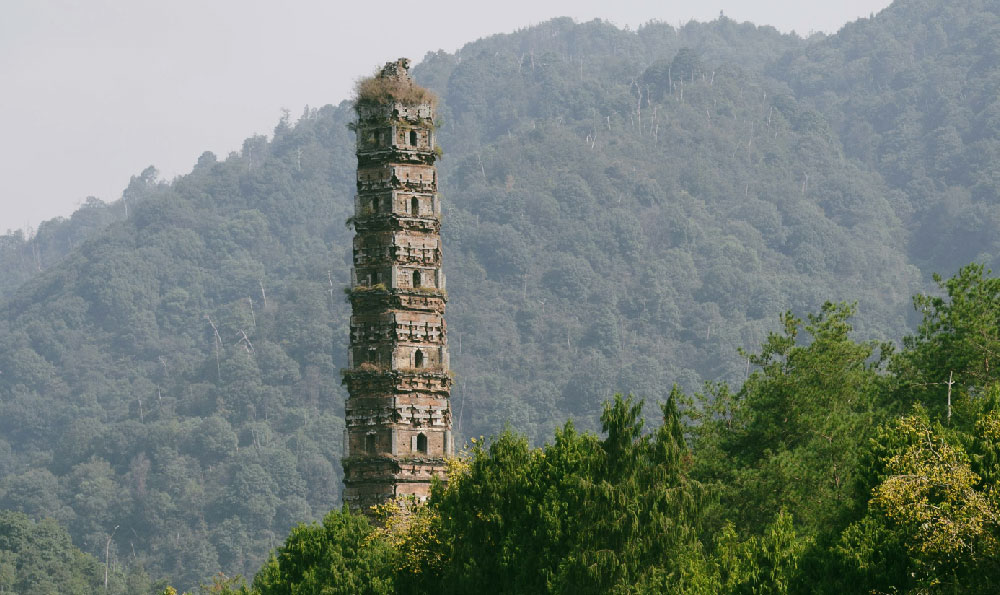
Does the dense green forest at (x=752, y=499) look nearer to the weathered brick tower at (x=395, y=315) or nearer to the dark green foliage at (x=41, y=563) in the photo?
the weathered brick tower at (x=395, y=315)

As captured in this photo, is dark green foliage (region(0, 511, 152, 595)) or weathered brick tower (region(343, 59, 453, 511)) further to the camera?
dark green foliage (region(0, 511, 152, 595))

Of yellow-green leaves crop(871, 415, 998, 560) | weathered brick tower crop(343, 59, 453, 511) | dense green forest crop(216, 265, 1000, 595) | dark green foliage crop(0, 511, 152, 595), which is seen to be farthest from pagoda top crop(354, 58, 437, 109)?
dark green foliage crop(0, 511, 152, 595)

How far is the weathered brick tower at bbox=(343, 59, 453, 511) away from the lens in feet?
253

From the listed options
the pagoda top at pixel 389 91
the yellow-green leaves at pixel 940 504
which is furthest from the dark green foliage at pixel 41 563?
the yellow-green leaves at pixel 940 504

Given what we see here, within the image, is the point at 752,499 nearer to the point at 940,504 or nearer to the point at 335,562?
the point at 335,562

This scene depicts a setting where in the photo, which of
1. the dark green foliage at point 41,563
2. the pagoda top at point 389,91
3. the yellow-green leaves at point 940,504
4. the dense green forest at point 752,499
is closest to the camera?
the yellow-green leaves at point 940,504

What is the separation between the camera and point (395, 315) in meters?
78.4

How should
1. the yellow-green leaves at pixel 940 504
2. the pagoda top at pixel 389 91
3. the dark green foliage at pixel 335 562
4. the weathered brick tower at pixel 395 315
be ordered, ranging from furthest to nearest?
the pagoda top at pixel 389 91, the weathered brick tower at pixel 395 315, the dark green foliage at pixel 335 562, the yellow-green leaves at pixel 940 504

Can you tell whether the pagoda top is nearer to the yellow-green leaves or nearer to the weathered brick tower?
the weathered brick tower

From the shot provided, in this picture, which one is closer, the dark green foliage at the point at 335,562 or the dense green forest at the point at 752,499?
the dense green forest at the point at 752,499

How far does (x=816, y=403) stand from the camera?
240 ft

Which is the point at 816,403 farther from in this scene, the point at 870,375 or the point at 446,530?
the point at 446,530

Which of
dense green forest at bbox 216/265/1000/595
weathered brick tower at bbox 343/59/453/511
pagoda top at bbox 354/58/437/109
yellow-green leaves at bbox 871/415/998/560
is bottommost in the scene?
yellow-green leaves at bbox 871/415/998/560

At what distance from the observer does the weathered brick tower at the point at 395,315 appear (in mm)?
77250
